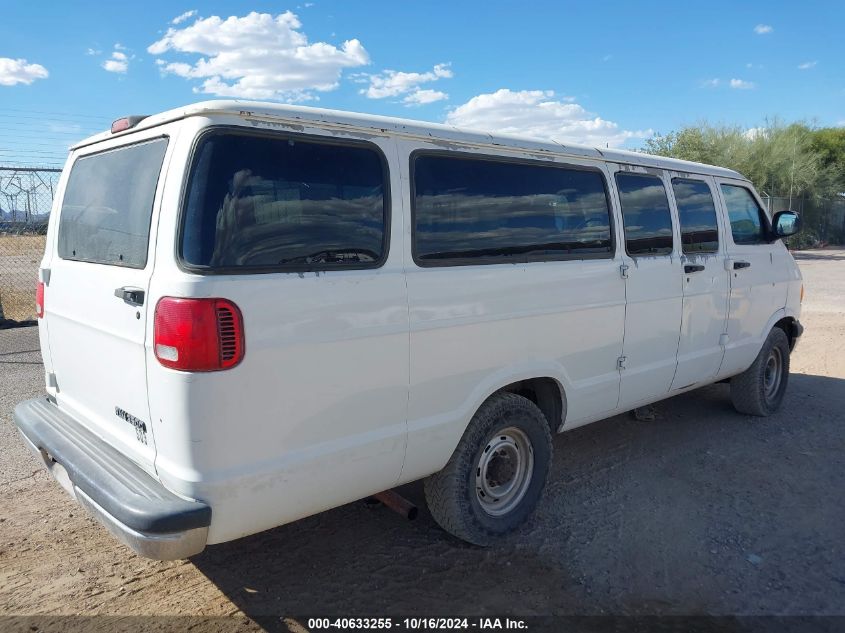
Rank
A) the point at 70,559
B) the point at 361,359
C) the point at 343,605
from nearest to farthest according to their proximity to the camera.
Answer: the point at 361,359 → the point at 343,605 → the point at 70,559

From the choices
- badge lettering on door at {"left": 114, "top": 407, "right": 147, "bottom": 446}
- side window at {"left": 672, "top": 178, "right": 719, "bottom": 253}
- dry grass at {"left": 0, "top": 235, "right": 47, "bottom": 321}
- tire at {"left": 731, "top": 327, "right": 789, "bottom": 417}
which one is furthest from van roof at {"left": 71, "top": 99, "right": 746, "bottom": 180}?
dry grass at {"left": 0, "top": 235, "right": 47, "bottom": 321}

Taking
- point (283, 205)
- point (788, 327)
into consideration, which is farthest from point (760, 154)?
point (283, 205)

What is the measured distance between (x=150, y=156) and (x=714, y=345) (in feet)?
13.9

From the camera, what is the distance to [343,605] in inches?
121

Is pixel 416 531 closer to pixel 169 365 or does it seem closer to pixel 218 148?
pixel 169 365

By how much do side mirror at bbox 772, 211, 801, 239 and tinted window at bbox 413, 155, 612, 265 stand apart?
8.20 ft

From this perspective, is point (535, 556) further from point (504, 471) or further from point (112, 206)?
point (112, 206)

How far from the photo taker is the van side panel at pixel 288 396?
2.39 meters

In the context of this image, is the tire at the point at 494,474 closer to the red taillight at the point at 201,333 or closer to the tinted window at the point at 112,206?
the red taillight at the point at 201,333

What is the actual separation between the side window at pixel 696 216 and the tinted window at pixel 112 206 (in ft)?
11.8

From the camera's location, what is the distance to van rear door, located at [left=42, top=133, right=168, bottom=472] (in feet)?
8.60

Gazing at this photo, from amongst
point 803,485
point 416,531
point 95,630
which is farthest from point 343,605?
point 803,485

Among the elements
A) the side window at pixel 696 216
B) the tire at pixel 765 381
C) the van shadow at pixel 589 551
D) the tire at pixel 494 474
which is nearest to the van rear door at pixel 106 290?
the van shadow at pixel 589 551

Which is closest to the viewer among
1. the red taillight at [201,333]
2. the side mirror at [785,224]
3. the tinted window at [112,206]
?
the red taillight at [201,333]
